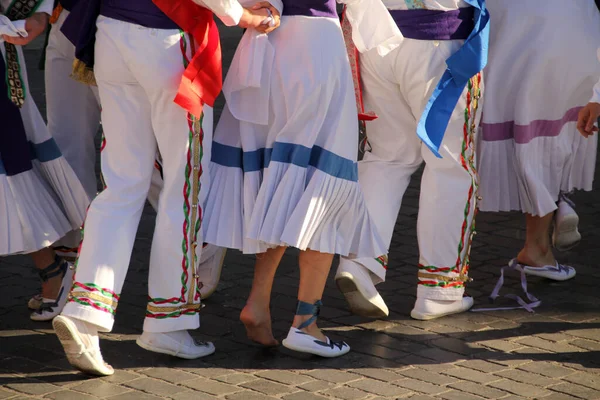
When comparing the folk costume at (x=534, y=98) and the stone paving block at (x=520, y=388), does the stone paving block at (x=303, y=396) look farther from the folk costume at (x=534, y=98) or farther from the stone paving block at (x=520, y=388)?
the folk costume at (x=534, y=98)

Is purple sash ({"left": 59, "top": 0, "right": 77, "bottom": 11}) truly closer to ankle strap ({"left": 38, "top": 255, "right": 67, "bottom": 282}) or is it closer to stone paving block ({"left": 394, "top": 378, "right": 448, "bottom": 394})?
ankle strap ({"left": 38, "top": 255, "right": 67, "bottom": 282})

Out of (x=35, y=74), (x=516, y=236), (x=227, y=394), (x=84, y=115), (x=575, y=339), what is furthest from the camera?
(x=35, y=74)

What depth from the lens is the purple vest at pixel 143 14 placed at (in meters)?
3.82

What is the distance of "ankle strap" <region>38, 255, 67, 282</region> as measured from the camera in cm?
462

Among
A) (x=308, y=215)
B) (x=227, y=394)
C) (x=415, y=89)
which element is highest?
(x=415, y=89)

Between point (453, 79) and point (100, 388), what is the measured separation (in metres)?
1.91

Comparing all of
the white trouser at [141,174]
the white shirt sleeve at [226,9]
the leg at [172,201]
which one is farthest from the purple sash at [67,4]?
the white shirt sleeve at [226,9]

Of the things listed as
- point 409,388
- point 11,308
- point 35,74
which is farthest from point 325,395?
point 35,74

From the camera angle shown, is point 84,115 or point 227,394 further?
point 84,115

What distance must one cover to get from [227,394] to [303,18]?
4.60 feet

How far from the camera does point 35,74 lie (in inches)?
411

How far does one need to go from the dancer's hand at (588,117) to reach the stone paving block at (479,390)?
53.7 inches

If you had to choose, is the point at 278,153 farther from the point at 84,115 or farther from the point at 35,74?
the point at 35,74

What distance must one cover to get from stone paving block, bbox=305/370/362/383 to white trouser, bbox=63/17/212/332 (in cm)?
54
